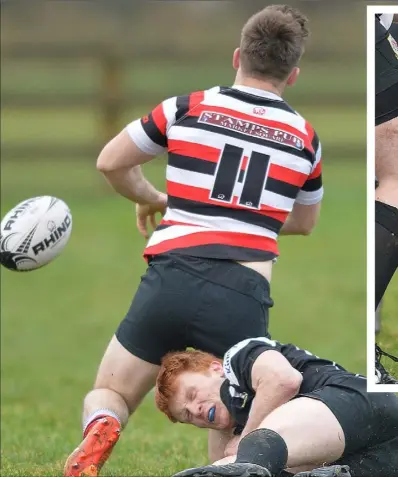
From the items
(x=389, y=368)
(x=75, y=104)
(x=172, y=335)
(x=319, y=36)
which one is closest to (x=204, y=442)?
(x=172, y=335)

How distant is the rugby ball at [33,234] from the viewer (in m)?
4.89

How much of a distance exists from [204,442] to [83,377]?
2.48m

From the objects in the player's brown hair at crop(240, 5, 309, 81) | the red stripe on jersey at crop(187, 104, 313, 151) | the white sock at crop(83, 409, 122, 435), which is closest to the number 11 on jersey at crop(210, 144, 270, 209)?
the red stripe on jersey at crop(187, 104, 313, 151)

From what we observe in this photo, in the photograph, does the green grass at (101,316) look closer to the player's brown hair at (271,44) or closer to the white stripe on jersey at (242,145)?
the white stripe on jersey at (242,145)

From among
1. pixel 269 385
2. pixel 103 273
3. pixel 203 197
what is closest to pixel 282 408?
pixel 269 385

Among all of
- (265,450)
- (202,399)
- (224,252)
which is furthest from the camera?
(224,252)

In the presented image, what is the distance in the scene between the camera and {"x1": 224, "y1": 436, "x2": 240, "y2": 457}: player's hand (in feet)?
13.2

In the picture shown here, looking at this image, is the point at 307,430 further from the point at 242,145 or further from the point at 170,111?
the point at 170,111

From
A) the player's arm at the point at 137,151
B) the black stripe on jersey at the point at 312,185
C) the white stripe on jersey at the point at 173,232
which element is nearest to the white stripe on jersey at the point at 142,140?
the player's arm at the point at 137,151

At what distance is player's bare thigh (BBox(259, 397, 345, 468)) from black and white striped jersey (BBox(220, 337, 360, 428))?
16 cm

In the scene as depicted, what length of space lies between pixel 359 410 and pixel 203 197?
0.97m

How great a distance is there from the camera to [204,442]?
18.3ft

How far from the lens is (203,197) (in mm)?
4262

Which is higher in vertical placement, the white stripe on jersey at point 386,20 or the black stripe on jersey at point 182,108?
the white stripe on jersey at point 386,20
